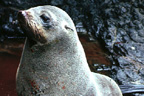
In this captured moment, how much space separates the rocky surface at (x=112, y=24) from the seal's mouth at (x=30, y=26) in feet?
8.67

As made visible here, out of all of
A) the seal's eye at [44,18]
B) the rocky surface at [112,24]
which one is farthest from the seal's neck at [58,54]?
the rocky surface at [112,24]

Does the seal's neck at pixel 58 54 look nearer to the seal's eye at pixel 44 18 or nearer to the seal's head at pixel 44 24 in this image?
the seal's head at pixel 44 24

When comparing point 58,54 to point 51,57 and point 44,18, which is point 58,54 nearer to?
point 51,57

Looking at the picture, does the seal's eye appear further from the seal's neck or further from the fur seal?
the seal's neck

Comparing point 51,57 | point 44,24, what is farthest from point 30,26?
point 51,57

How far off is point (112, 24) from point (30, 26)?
14.2 feet

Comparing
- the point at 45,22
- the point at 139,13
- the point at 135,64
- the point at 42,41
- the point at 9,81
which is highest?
the point at 45,22

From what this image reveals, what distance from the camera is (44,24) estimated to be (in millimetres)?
1782

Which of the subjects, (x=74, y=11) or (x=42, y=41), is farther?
(x=74, y=11)

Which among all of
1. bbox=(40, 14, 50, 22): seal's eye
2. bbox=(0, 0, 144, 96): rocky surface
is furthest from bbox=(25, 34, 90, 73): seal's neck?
bbox=(0, 0, 144, 96): rocky surface

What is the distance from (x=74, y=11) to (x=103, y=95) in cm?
391

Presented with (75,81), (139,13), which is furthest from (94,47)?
(75,81)

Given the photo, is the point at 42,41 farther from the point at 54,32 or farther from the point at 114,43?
the point at 114,43

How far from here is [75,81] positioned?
202 cm
